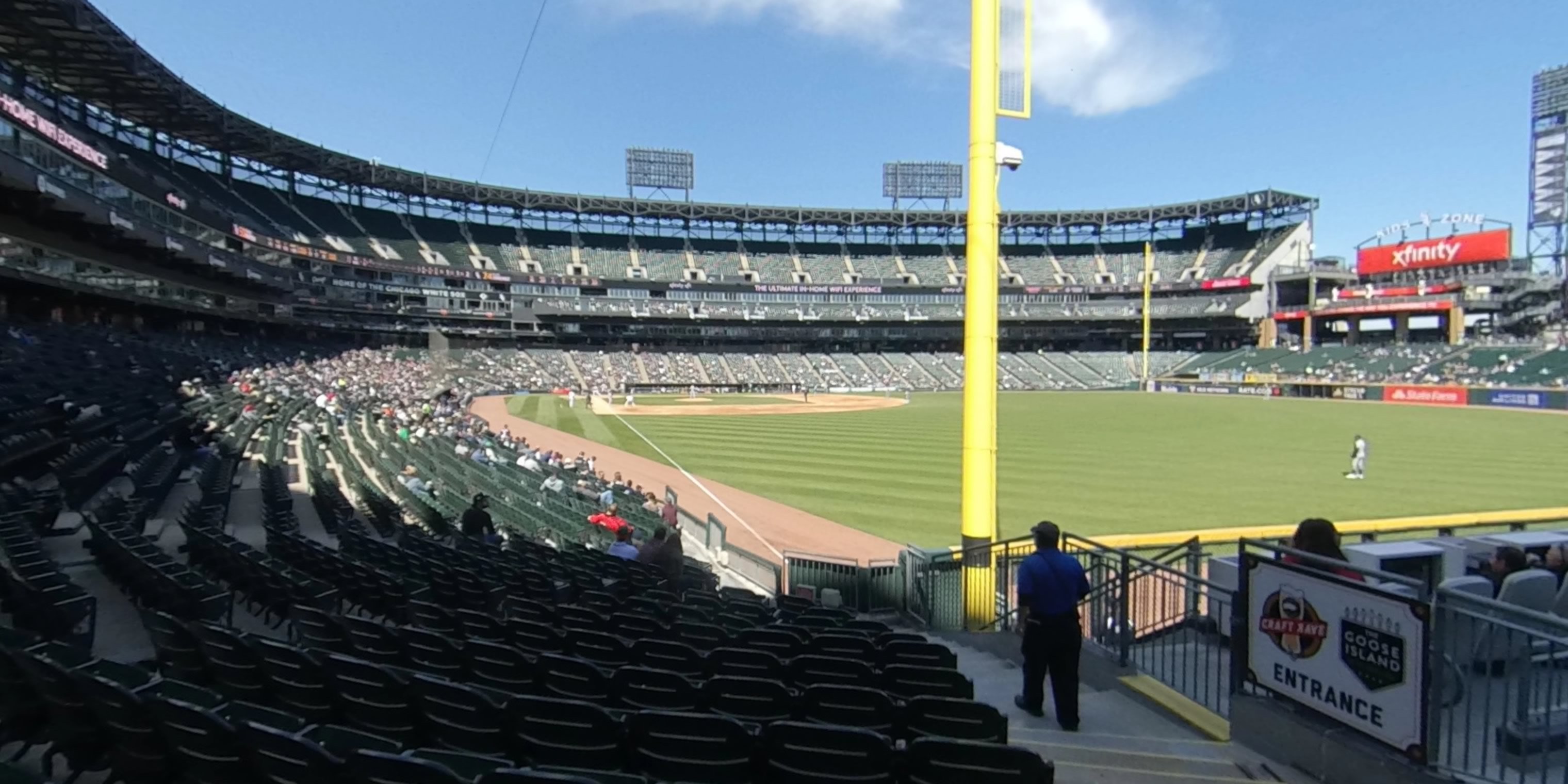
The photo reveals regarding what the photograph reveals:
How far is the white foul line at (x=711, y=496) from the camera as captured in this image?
45.8 ft

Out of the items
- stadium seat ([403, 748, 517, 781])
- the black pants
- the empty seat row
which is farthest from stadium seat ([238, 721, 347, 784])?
the black pants

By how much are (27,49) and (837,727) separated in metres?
47.4

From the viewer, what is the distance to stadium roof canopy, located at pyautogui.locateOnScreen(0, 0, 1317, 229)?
32781mm

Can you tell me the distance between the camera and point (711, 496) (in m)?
19.0

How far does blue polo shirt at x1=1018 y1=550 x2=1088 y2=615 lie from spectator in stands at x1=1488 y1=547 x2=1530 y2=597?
9.08 ft

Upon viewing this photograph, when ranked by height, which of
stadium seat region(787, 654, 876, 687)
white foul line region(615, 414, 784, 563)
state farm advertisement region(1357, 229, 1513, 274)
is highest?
state farm advertisement region(1357, 229, 1513, 274)

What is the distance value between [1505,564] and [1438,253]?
80707mm

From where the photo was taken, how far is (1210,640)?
6.41m

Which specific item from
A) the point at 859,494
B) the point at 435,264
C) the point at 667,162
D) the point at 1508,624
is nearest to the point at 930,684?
the point at 1508,624

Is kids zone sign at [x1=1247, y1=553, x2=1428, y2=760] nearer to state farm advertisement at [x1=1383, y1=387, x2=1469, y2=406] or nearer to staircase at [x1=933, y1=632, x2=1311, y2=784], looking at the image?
staircase at [x1=933, y1=632, x2=1311, y2=784]

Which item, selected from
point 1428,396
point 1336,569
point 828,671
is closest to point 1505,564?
point 1336,569

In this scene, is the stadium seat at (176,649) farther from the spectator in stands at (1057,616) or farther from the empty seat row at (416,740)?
the spectator in stands at (1057,616)

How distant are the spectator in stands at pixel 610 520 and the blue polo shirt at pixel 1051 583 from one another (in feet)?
19.3

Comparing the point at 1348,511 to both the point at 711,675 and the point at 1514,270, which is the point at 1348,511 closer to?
the point at 711,675
